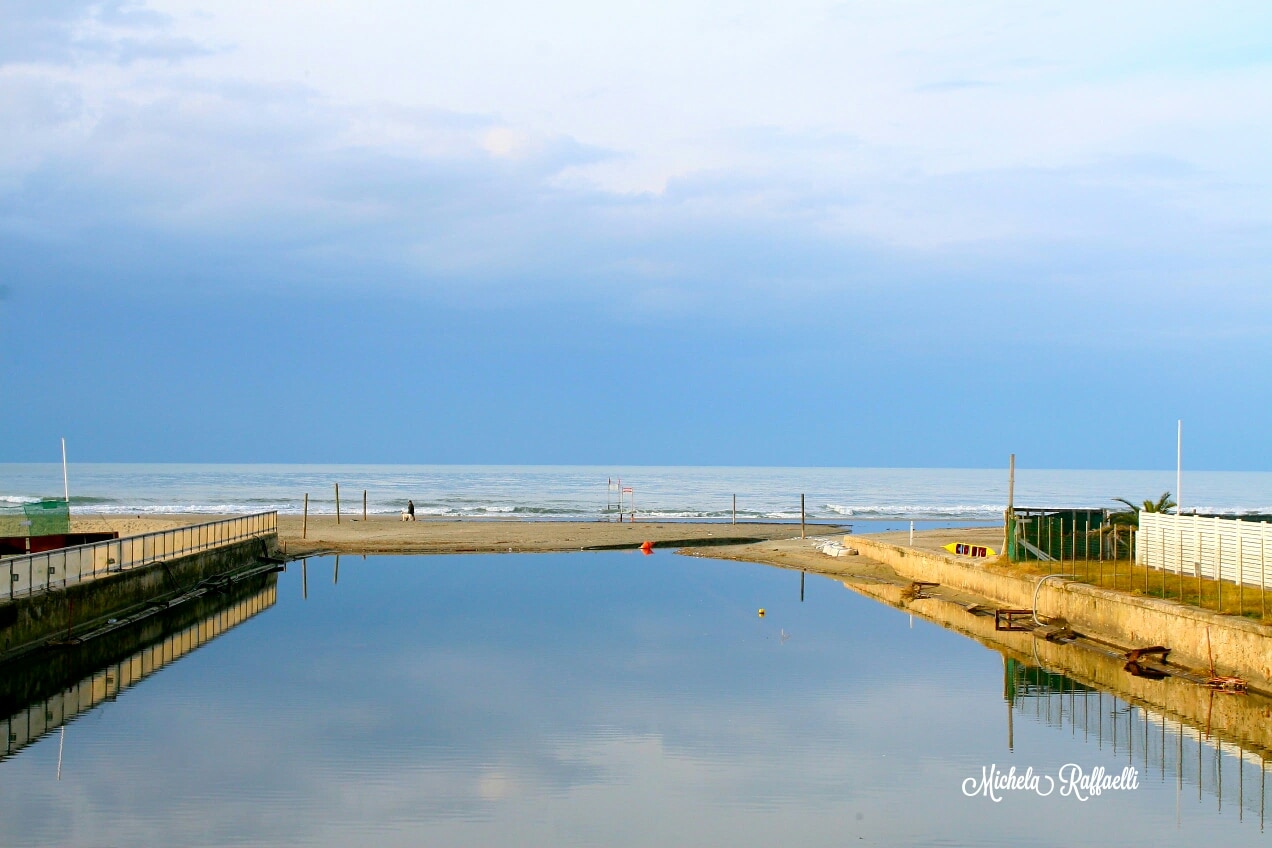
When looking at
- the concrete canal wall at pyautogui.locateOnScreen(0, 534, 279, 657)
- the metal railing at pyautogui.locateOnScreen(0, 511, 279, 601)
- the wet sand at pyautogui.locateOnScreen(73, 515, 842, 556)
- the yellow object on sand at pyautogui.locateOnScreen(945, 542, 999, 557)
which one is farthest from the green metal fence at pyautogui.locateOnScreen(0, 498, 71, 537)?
the yellow object on sand at pyautogui.locateOnScreen(945, 542, 999, 557)

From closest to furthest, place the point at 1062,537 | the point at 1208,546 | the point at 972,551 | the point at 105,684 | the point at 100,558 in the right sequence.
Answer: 1. the point at 105,684
2. the point at 1208,546
3. the point at 100,558
4. the point at 1062,537
5. the point at 972,551

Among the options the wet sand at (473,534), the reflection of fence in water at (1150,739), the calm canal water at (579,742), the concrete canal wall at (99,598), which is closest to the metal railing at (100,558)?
the concrete canal wall at (99,598)

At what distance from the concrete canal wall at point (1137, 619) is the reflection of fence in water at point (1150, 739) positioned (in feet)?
2.90

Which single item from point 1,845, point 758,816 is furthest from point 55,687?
point 758,816

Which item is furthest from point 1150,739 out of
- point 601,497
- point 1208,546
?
point 601,497

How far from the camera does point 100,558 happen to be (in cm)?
2711

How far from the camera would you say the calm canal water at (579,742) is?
546 inches

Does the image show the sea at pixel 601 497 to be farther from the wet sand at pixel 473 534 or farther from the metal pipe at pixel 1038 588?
the metal pipe at pixel 1038 588

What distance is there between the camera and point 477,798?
14.8 m

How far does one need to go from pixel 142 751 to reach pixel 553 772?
5681 mm

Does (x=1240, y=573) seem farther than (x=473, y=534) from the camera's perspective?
No

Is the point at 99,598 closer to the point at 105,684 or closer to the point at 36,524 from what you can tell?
the point at 105,684
